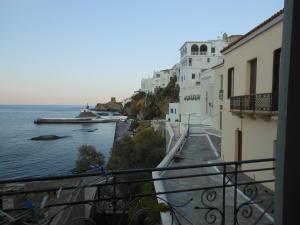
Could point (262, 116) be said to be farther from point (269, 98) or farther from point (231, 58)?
point (231, 58)

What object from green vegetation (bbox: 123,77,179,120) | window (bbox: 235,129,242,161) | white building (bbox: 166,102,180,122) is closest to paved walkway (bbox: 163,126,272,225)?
window (bbox: 235,129,242,161)

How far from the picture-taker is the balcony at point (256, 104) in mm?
9641

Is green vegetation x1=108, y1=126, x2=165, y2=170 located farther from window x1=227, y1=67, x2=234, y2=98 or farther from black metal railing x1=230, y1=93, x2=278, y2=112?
black metal railing x1=230, y1=93, x2=278, y2=112

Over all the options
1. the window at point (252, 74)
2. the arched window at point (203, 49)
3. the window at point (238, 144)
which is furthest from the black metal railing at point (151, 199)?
the arched window at point (203, 49)

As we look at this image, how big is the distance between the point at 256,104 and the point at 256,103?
4 centimetres

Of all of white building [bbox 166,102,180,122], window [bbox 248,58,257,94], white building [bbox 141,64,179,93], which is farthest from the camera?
white building [bbox 141,64,179,93]

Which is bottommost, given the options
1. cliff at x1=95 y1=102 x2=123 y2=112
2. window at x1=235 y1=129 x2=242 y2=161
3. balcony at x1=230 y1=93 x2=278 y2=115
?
cliff at x1=95 y1=102 x2=123 y2=112

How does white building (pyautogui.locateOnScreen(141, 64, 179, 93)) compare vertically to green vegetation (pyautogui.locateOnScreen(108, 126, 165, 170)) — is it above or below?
above

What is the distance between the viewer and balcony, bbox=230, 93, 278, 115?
9.64 meters

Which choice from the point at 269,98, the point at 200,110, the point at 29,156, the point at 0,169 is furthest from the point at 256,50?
the point at 29,156

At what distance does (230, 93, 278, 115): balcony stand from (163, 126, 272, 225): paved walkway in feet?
9.33

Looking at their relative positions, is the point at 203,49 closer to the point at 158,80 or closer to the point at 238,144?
the point at 158,80

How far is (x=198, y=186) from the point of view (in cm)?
1072

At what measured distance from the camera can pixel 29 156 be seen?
45.3 metres
